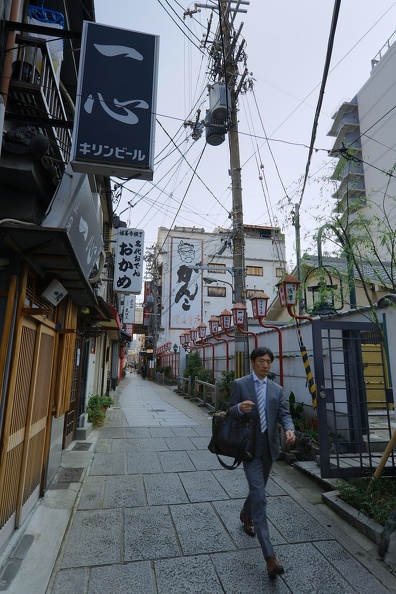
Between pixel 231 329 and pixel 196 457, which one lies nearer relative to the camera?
pixel 196 457

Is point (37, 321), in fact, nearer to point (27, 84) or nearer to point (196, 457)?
point (27, 84)

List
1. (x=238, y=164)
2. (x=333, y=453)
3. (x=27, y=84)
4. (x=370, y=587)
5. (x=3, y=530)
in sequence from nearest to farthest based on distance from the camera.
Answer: (x=370, y=587)
(x=3, y=530)
(x=27, y=84)
(x=333, y=453)
(x=238, y=164)

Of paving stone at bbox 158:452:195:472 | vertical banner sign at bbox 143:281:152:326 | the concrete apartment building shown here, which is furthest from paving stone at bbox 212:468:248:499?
vertical banner sign at bbox 143:281:152:326

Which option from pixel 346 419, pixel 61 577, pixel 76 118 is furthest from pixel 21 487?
pixel 346 419

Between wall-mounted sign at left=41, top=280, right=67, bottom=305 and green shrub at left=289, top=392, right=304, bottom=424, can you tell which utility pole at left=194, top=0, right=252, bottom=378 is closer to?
green shrub at left=289, top=392, right=304, bottom=424

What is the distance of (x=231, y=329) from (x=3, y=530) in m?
12.0

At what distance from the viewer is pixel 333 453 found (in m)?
6.71

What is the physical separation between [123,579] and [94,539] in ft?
2.94

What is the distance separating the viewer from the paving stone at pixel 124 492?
5.11m

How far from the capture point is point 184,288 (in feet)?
92.6

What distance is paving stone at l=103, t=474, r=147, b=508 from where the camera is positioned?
5109mm

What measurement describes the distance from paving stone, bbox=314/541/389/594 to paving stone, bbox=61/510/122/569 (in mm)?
2288

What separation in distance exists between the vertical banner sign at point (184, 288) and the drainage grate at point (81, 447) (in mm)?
16076

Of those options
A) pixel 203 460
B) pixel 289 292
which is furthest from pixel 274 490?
pixel 289 292
